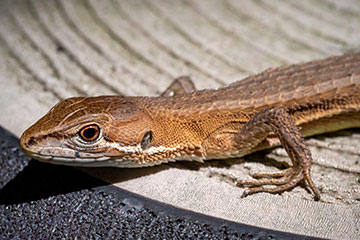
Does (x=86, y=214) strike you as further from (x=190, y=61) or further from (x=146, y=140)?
(x=190, y=61)

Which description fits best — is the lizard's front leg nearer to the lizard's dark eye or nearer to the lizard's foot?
the lizard's foot

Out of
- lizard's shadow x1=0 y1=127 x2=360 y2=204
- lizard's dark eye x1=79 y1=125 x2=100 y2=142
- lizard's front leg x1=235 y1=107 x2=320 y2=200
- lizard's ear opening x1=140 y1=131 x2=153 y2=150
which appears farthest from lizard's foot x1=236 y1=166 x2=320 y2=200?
lizard's dark eye x1=79 y1=125 x2=100 y2=142

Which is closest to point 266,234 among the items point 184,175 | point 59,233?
point 184,175

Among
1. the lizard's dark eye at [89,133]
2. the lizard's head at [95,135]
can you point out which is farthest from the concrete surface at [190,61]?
the lizard's dark eye at [89,133]

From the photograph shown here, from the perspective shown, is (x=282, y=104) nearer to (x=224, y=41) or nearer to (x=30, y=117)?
(x=224, y=41)

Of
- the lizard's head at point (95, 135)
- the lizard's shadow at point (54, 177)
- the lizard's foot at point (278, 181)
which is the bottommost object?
the lizard's shadow at point (54, 177)

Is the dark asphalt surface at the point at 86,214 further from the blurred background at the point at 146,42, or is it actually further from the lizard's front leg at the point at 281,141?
the blurred background at the point at 146,42
